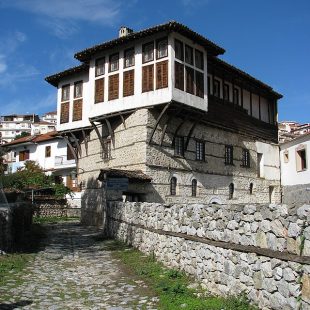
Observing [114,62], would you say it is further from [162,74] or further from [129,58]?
[162,74]

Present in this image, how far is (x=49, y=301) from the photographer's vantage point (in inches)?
287

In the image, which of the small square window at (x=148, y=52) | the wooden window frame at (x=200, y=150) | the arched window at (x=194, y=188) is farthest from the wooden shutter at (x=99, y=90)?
the arched window at (x=194, y=188)

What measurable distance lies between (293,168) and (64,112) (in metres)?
16.2

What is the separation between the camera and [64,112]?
26.0 metres

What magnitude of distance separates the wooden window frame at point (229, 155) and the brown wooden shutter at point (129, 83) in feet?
26.7

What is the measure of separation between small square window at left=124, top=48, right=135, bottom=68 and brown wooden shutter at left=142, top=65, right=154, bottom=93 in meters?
1.02

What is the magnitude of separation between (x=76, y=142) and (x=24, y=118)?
289 ft

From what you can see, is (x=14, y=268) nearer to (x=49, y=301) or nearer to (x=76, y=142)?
(x=49, y=301)

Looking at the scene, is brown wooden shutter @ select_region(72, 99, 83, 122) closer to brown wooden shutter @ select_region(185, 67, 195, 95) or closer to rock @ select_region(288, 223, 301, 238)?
brown wooden shutter @ select_region(185, 67, 195, 95)

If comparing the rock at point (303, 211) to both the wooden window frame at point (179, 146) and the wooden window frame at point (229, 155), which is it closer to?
the wooden window frame at point (179, 146)

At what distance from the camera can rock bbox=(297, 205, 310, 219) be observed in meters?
4.95

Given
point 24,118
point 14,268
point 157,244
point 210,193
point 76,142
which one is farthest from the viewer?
point 24,118

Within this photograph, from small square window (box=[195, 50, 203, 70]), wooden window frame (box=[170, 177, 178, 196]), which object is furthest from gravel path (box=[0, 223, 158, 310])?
small square window (box=[195, 50, 203, 70])

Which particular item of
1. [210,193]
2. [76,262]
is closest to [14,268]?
[76,262]
